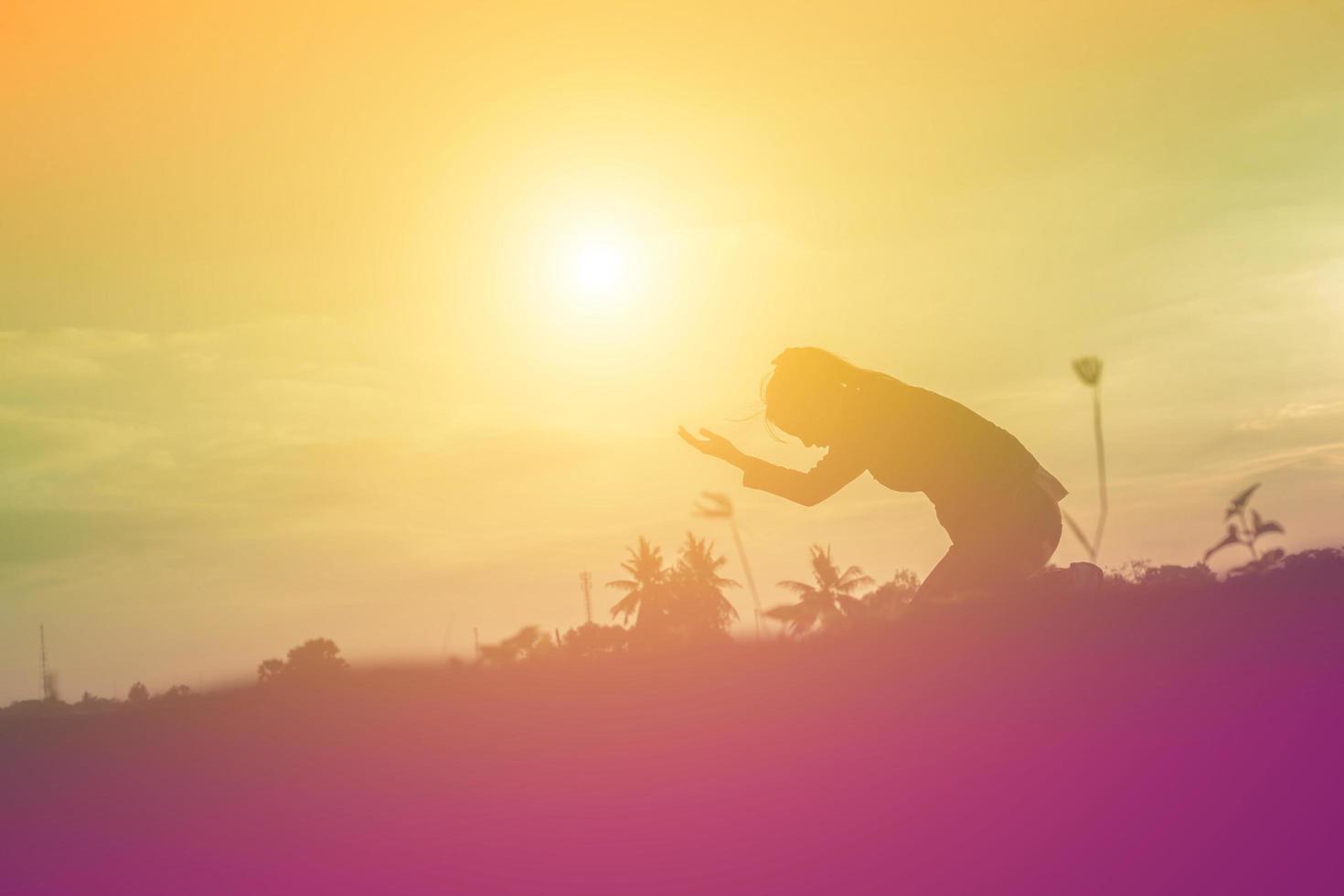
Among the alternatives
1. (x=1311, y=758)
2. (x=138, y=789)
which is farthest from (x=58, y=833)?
(x=1311, y=758)

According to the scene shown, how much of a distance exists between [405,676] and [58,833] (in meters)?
1.32

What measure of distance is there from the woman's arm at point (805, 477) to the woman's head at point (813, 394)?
0.40ft

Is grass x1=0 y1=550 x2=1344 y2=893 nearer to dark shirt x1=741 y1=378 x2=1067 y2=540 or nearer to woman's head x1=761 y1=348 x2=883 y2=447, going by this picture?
dark shirt x1=741 y1=378 x2=1067 y2=540

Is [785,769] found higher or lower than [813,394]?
lower

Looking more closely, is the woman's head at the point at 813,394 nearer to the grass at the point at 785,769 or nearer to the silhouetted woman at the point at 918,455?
the silhouetted woman at the point at 918,455

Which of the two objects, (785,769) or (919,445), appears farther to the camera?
(919,445)

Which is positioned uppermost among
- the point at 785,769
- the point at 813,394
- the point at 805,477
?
the point at 813,394

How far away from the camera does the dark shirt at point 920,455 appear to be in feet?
19.8

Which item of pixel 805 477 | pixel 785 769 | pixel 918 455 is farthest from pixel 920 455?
pixel 785 769

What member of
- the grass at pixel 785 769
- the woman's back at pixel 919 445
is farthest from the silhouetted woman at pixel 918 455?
the grass at pixel 785 769

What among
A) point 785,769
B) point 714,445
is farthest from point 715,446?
point 785,769

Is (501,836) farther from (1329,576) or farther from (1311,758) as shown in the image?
(1329,576)

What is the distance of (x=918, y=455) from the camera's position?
19.9ft

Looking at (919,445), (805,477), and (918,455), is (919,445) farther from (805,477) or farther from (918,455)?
(805,477)
